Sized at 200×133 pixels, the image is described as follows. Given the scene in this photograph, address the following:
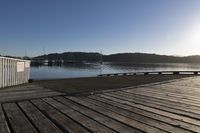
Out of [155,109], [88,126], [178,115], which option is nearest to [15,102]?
[88,126]

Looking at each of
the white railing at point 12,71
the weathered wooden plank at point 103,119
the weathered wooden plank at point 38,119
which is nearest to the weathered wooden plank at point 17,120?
the weathered wooden plank at point 38,119

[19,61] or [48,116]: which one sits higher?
[19,61]

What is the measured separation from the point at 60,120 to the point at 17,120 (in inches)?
30.4

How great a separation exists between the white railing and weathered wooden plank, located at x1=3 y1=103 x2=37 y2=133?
4825mm

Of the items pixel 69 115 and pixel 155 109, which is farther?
pixel 155 109

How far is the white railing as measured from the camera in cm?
967

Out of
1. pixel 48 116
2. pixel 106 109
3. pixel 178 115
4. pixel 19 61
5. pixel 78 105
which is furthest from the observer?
pixel 19 61

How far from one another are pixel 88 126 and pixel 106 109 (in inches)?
54.0

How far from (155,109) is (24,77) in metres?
9.03

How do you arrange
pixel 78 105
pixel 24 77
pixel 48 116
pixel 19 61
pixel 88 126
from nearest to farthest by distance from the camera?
pixel 88 126, pixel 48 116, pixel 78 105, pixel 19 61, pixel 24 77

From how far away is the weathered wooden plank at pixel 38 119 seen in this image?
3.67 metres

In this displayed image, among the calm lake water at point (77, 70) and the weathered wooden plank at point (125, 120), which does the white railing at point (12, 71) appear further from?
the calm lake water at point (77, 70)

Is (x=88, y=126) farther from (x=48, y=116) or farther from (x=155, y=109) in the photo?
(x=155, y=109)

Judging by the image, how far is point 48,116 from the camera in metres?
4.46
